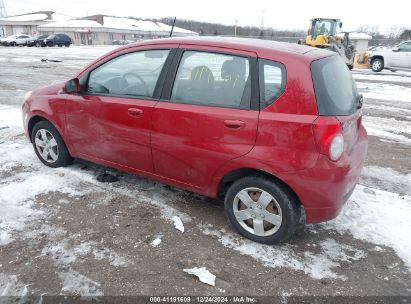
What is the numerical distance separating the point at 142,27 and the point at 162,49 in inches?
3002

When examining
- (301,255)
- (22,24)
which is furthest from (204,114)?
(22,24)

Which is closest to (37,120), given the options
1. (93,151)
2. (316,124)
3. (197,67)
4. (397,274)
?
(93,151)

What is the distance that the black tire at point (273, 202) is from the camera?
10.5ft

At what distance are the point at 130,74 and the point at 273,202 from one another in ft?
6.81

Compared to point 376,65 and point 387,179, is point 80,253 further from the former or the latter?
point 376,65

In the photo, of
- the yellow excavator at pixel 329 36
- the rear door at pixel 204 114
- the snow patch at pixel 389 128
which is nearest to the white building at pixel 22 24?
the yellow excavator at pixel 329 36

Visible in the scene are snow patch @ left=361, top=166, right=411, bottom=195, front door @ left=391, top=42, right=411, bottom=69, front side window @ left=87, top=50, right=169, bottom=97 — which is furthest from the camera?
front door @ left=391, top=42, right=411, bottom=69

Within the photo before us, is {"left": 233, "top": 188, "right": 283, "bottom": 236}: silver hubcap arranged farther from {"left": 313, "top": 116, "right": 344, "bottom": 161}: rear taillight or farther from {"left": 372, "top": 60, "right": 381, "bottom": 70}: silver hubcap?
{"left": 372, "top": 60, "right": 381, "bottom": 70}: silver hubcap

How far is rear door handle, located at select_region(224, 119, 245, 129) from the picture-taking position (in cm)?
319

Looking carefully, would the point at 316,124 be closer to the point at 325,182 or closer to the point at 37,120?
the point at 325,182

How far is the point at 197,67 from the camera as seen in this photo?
140 inches

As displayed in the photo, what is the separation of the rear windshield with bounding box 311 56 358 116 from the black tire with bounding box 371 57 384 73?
17.0 meters

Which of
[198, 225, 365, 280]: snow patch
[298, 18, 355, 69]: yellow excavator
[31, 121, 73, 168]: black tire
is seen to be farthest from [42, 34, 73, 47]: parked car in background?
[198, 225, 365, 280]: snow patch

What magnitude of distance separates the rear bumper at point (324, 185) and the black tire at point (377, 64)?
1757 cm
